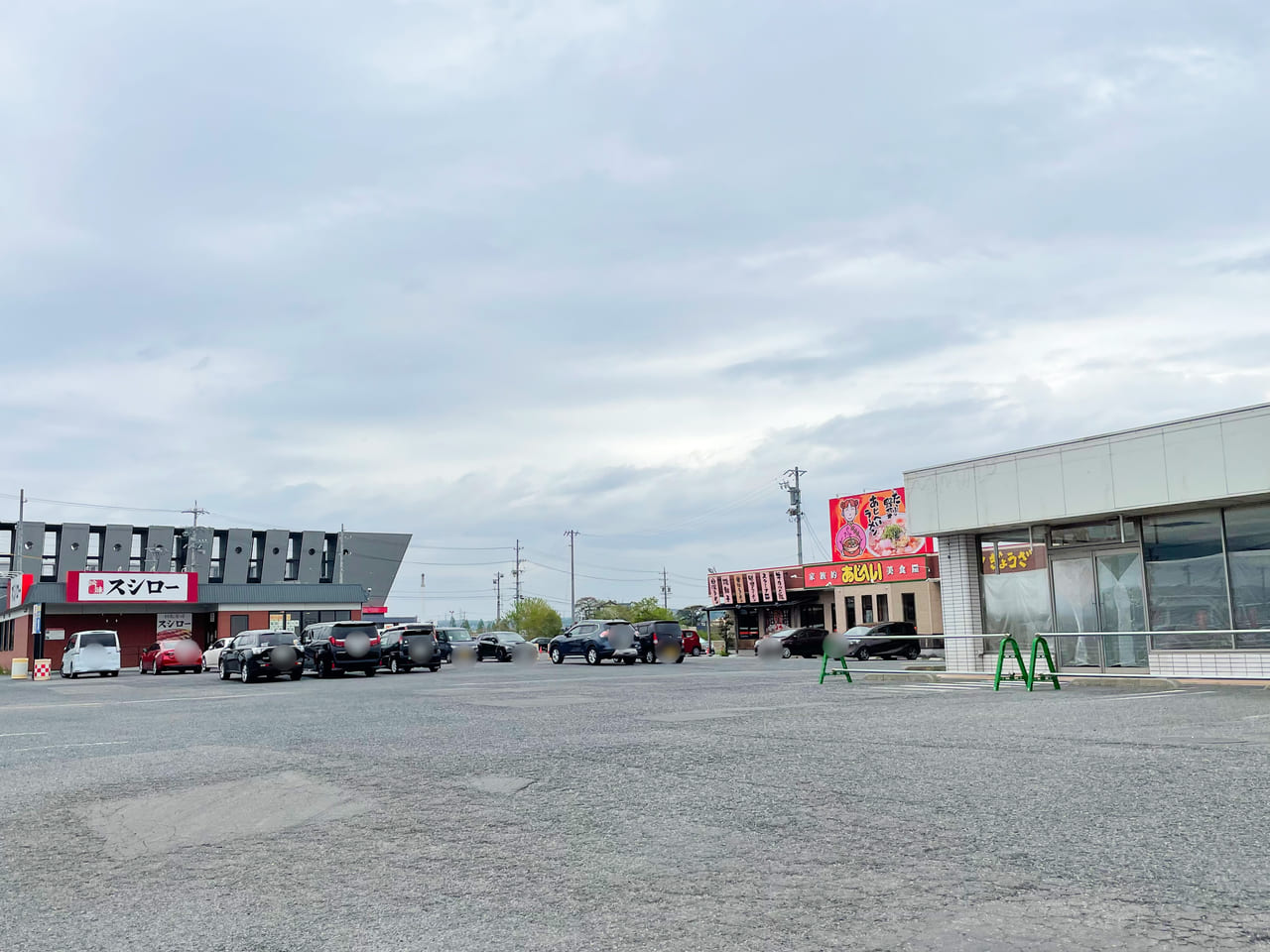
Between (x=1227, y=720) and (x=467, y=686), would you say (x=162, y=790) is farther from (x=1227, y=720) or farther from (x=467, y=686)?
(x=467, y=686)

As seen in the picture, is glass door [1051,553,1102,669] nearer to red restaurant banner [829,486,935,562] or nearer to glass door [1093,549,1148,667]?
glass door [1093,549,1148,667]

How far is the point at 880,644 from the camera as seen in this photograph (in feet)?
142

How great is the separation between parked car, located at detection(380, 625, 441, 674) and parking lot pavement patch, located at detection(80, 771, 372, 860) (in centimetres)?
2552

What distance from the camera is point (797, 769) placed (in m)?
8.64

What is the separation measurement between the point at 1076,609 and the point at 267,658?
21.3 m

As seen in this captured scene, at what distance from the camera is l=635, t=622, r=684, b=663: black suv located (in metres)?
39.5

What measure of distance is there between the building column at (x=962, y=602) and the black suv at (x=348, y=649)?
654 inches

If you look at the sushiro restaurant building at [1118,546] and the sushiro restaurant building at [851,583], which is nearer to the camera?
the sushiro restaurant building at [1118,546]

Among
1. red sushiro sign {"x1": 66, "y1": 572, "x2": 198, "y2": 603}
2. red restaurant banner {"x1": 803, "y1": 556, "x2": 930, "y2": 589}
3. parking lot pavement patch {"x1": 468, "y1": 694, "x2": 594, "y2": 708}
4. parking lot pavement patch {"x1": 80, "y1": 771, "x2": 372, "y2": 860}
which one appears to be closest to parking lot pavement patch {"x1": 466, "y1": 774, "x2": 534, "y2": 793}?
parking lot pavement patch {"x1": 80, "y1": 771, "x2": 372, "y2": 860}

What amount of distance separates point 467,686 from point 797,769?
51.4 ft

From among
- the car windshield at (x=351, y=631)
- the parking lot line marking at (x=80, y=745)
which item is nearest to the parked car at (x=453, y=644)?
the car windshield at (x=351, y=631)

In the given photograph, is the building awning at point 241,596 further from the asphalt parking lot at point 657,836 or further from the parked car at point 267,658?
the asphalt parking lot at point 657,836

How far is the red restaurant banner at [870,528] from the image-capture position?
2223 inches

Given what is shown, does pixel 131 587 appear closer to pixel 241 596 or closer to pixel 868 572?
pixel 241 596
